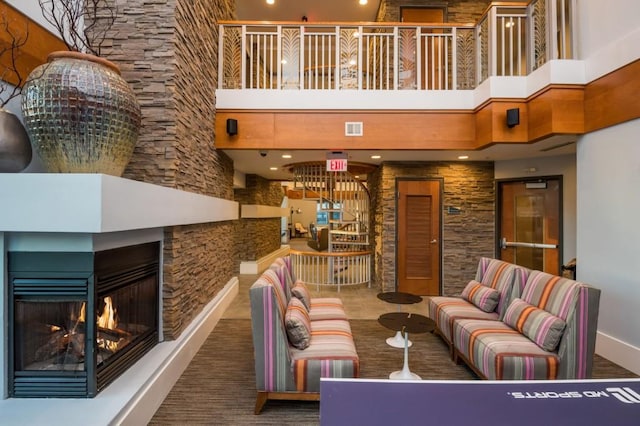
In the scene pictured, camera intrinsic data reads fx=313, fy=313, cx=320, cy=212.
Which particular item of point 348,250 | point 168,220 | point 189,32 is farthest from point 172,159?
point 348,250

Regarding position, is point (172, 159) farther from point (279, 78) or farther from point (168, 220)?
point (279, 78)

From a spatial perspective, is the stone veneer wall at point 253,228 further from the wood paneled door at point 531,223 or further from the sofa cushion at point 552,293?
the sofa cushion at point 552,293

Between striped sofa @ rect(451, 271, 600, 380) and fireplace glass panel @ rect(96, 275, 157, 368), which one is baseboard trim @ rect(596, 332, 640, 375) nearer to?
striped sofa @ rect(451, 271, 600, 380)

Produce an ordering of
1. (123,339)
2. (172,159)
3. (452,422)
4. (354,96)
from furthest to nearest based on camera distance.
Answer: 1. (354,96)
2. (172,159)
3. (123,339)
4. (452,422)

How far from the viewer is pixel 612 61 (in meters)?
3.03

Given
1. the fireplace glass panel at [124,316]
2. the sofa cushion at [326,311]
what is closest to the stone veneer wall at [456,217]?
the sofa cushion at [326,311]

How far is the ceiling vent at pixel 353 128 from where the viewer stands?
4309 mm

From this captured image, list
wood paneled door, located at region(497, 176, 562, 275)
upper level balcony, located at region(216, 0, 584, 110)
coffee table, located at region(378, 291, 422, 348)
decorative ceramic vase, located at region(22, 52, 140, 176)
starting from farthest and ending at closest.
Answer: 1. wood paneled door, located at region(497, 176, 562, 275)
2. upper level balcony, located at region(216, 0, 584, 110)
3. coffee table, located at region(378, 291, 422, 348)
4. decorative ceramic vase, located at region(22, 52, 140, 176)

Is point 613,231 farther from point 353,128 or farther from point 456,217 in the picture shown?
point 353,128

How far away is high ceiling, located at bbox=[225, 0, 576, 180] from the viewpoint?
442 centimetres

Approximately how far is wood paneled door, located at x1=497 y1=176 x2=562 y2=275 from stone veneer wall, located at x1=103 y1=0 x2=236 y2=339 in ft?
16.6

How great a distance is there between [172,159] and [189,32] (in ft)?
4.70

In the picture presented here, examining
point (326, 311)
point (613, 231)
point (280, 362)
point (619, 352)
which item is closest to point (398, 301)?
point (326, 311)

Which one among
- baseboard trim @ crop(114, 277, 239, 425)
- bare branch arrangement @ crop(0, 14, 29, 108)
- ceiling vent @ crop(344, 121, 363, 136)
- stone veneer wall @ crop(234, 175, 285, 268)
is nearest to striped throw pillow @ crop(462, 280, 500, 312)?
ceiling vent @ crop(344, 121, 363, 136)
